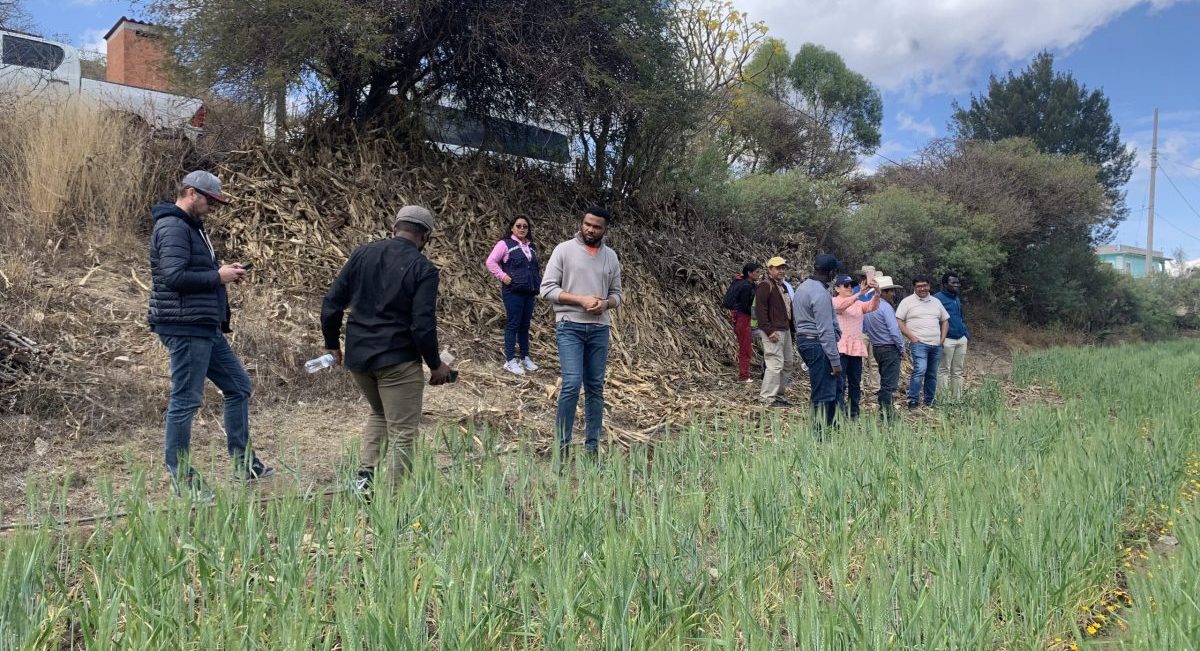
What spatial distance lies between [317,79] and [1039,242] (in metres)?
20.4

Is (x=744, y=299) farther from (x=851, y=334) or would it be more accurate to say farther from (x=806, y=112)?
(x=806, y=112)

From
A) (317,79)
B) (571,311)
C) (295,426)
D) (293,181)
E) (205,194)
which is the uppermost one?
(317,79)

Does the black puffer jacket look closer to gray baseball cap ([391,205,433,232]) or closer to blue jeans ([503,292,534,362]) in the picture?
gray baseball cap ([391,205,433,232])

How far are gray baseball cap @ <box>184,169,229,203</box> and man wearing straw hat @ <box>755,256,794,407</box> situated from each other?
5.47m

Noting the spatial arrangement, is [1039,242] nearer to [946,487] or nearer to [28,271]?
[946,487]

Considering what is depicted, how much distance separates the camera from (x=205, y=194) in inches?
151

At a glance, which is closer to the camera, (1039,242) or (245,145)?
(245,145)

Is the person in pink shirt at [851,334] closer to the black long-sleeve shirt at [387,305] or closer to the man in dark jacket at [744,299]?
the man in dark jacket at [744,299]

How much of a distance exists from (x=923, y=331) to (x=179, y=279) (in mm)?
7006

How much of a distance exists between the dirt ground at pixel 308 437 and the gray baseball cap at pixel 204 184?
1285 millimetres

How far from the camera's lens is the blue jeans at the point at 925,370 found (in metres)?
8.07

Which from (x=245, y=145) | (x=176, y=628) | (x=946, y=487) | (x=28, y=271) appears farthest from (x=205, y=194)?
(x=245, y=145)

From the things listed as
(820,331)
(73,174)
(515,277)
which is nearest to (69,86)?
(73,174)

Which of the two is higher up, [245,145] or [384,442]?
[245,145]
